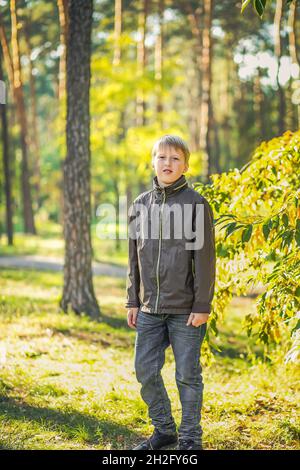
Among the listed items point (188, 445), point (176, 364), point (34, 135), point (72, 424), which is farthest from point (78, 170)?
point (34, 135)

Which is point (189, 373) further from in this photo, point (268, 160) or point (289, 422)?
point (268, 160)

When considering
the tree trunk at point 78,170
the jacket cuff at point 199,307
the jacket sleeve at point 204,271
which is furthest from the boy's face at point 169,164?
the tree trunk at point 78,170

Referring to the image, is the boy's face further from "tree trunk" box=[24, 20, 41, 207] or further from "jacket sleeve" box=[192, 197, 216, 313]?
"tree trunk" box=[24, 20, 41, 207]

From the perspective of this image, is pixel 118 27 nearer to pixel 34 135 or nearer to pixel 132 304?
pixel 34 135

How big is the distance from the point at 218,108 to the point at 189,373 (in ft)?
137

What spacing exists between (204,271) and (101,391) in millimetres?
2258

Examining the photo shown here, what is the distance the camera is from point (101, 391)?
5.46 meters

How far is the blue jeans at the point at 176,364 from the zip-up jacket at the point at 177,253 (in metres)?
0.11

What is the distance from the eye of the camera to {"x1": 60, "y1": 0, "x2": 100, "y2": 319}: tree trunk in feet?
27.8

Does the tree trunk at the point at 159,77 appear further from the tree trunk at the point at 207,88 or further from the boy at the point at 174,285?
the boy at the point at 174,285

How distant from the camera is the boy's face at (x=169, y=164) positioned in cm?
381

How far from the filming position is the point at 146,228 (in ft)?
12.7

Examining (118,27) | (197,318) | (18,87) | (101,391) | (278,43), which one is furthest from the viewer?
(18,87)
